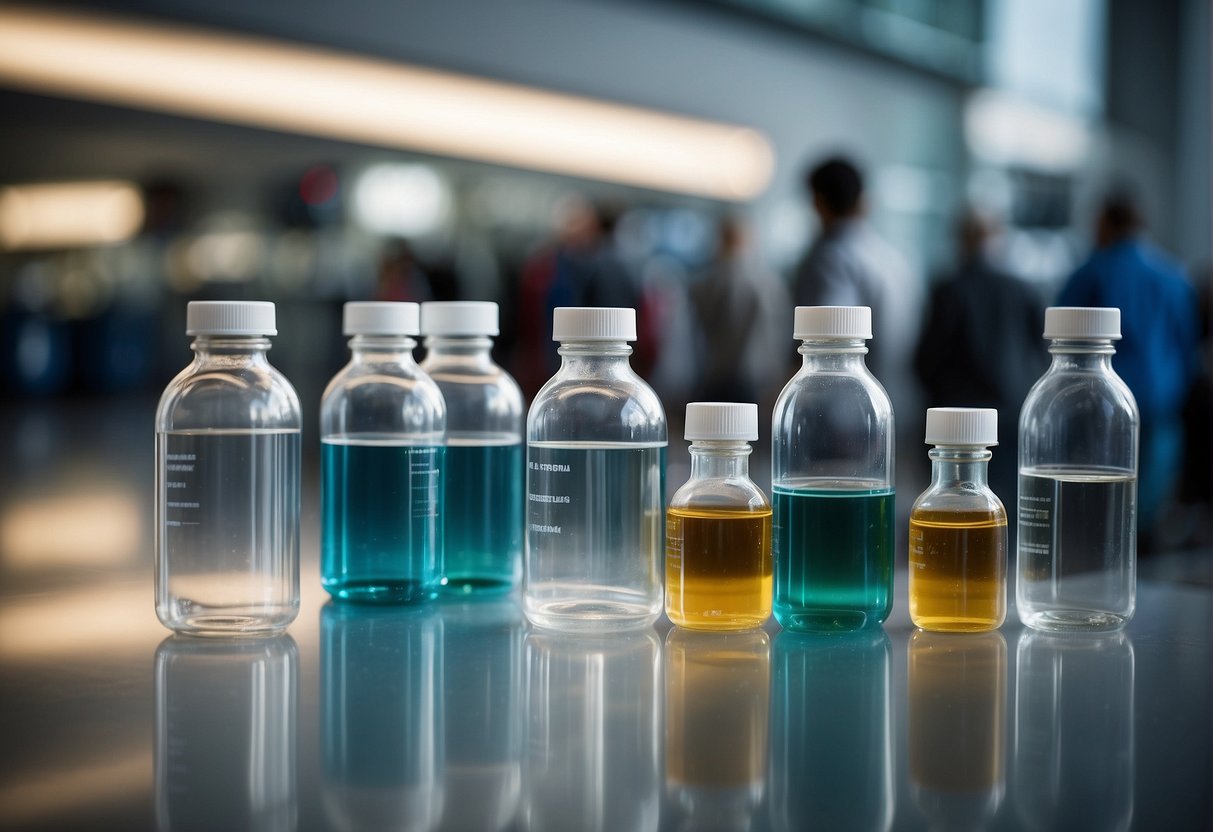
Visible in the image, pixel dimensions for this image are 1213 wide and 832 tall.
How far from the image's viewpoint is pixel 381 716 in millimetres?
801

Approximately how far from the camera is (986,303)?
13.0 feet

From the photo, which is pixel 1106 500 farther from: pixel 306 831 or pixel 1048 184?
pixel 1048 184

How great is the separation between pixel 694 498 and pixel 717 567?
0.21 feet

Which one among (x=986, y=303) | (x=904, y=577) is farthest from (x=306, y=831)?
(x=986, y=303)

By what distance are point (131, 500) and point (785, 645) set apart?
4.80 feet

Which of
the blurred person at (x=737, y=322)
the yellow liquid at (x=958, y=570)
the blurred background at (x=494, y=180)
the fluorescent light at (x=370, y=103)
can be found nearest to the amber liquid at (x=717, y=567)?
the yellow liquid at (x=958, y=570)

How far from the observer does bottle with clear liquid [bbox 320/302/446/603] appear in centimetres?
113

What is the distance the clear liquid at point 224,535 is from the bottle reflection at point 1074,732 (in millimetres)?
598

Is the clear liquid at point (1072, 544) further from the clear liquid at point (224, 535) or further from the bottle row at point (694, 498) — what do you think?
the clear liquid at point (224, 535)

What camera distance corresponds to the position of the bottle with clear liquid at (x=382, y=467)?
3.70ft

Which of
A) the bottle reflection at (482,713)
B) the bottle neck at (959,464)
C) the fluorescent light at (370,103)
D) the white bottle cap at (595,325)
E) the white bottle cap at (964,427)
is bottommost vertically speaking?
the bottle reflection at (482,713)

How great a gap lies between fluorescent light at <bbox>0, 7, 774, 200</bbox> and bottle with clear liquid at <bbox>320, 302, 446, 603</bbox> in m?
5.59

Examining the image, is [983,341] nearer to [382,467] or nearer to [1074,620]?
[1074,620]

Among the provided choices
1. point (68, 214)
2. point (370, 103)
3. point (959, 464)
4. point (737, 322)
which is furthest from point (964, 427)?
point (68, 214)
